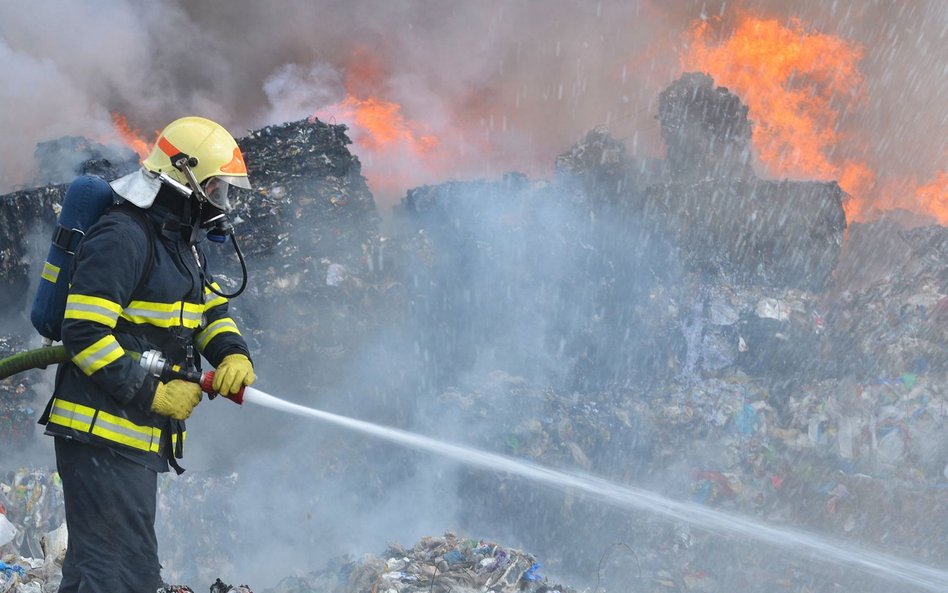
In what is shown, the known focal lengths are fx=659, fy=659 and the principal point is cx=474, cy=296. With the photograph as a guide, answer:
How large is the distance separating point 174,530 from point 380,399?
3.10 m

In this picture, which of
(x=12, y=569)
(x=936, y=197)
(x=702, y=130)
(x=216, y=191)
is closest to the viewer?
(x=216, y=191)

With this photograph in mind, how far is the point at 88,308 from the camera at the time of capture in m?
1.74

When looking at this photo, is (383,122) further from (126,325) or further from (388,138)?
(126,325)

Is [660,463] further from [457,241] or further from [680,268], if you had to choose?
[457,241]

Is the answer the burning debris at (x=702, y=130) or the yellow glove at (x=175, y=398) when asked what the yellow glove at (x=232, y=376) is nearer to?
the yellow glove at (x=175, y=398)

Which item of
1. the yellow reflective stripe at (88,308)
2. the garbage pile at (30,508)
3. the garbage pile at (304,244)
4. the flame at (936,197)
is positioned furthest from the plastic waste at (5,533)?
the flame at (936,197)

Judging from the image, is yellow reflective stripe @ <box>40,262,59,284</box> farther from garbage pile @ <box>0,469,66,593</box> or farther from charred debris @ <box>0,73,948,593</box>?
charred debris @ <box>0,73,948,593</box>

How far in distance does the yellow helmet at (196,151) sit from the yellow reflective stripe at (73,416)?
72cm

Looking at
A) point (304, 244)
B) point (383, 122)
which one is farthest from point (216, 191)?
point (383, 122)

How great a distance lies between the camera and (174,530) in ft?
25.5

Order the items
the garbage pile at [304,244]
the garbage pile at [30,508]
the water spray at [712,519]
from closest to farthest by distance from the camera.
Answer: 1. the garbage pile at [30,508]
2. the water spray at [712,519]
3. the garbage pile at [304,244]

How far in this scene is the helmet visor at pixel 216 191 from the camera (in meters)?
2.08

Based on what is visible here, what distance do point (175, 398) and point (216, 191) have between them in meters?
0.67

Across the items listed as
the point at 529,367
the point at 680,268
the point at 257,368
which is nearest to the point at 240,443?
the point at 257,368
